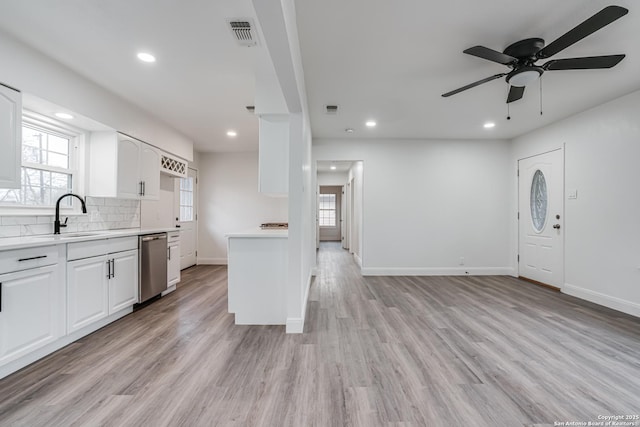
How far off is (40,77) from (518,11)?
3.86m

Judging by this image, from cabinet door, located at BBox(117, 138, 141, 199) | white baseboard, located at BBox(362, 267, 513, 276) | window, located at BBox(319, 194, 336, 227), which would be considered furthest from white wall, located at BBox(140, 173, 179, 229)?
window, located at BBox(319, 194, 336, 227)

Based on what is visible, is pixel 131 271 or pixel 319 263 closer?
pixel 131 271

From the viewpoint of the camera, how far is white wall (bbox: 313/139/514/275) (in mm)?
5078

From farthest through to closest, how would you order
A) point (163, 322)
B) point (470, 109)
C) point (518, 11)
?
point (470, 109) < point (163, 322) < point (518, 11)

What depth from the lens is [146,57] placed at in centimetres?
248

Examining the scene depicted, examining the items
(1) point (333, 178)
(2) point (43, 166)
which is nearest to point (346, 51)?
(2) point (43, 166)

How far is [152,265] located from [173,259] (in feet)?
1.78

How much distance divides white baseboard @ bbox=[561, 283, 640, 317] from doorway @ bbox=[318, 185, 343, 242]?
7.82m

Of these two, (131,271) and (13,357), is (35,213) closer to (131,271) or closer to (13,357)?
(131,271)

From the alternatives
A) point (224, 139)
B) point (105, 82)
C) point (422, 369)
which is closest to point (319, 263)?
point (224, 139)

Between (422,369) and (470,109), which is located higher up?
(470,109)

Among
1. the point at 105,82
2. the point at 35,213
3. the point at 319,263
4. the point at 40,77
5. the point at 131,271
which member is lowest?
the point at 319,263

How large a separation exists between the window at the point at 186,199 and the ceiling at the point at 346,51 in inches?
82.6

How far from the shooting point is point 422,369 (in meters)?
2.03
